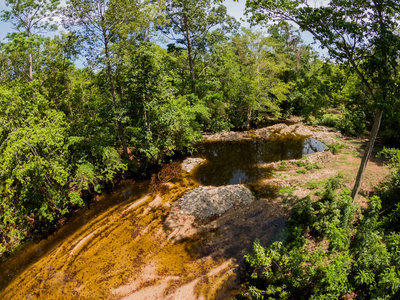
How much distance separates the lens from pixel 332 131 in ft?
83.1

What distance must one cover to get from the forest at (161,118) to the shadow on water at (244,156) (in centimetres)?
282

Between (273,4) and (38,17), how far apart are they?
45.3ft

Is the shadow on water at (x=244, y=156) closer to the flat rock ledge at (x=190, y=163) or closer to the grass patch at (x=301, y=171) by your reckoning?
the flat rock ledge at (x=190, y=163)

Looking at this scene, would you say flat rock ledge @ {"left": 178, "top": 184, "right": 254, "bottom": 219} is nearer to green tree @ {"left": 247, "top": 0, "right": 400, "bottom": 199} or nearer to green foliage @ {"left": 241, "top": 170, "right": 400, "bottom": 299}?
green foliage @ {"left": 241, "top": 170, "right": 400, "bottom": 299}

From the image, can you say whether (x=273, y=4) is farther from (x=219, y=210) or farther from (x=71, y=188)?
(x=71, y=188)

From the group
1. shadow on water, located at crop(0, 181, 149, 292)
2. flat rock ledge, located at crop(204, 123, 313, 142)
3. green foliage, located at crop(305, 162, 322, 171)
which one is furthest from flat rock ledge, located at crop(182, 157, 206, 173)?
green foliage, located at crop(305, 162, 322, 171)

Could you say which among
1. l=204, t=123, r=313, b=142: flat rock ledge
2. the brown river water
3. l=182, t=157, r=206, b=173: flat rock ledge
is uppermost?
l=204, t=123, r=313, b=142: flat rock ledge

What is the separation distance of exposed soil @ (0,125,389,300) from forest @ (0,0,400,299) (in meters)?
1.06

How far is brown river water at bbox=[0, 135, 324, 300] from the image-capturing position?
7621mm

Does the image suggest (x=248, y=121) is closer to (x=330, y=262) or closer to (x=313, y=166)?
(x=313, y=166)

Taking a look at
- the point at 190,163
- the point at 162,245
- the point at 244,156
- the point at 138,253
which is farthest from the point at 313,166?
the point at 138,253

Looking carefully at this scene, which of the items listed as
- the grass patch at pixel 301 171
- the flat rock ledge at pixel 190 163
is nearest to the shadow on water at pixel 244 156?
the flat rock ledge at pixel 190 163

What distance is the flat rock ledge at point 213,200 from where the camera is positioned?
11297mm

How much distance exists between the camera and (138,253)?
907 cm
